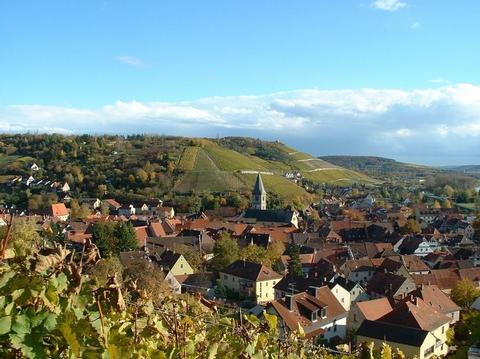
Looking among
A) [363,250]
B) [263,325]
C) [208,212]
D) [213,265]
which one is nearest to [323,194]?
[208,212]

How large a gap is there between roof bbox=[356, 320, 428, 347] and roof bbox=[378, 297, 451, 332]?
382 mm

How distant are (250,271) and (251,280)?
0.83 meters

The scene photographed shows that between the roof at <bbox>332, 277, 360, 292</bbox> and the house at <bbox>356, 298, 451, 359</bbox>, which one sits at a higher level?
the house at <bbox>356, 298, 451, 359</bbox>

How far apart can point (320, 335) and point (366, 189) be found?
11639cm

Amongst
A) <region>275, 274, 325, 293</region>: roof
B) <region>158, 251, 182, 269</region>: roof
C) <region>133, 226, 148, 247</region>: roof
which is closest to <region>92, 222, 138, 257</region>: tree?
<region>158, 251, 182, 269</region>: roof

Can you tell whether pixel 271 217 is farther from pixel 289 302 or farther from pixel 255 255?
pixel 289 302

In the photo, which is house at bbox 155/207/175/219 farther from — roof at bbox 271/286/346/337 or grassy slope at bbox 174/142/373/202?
roof at bbox 271/286/346/337

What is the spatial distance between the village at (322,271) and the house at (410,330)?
5cm

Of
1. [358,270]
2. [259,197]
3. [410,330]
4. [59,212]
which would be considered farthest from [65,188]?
[410,330]

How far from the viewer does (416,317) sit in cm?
2234

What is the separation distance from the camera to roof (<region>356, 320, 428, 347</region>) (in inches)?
828

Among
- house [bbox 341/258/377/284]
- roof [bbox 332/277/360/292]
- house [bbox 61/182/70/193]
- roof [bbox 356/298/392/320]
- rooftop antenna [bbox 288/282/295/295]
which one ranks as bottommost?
house [bbox 61/182/70/193]

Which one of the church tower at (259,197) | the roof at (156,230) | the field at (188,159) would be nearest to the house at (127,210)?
the church tower at (259,197)

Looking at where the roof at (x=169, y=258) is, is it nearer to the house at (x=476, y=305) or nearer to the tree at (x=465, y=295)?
the tree at (x=465, y=295)
